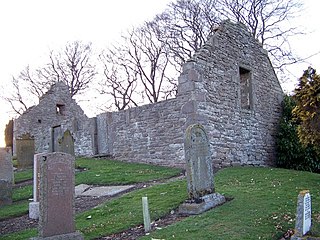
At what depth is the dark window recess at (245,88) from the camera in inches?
564

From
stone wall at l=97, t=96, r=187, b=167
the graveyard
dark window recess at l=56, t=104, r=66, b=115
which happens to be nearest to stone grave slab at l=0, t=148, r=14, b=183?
the graveyard

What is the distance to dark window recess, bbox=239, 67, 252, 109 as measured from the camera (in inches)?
564

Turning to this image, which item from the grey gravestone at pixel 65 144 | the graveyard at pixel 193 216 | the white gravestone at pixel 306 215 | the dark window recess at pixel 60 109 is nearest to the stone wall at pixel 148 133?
the graveyard at pixel 193 216

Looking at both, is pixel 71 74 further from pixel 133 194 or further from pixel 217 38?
pixel 133 194

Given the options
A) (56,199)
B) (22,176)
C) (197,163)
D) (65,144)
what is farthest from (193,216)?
(22,176)

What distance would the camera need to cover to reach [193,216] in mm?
6676

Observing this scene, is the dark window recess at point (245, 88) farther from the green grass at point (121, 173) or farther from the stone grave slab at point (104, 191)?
the stone grave slab at point (104, 191)

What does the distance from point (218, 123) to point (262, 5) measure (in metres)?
14.4

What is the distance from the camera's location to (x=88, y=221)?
7.19 meters

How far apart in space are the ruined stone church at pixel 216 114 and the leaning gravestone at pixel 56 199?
6131 millimetres

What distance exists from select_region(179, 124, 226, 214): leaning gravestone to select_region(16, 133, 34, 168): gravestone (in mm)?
11080

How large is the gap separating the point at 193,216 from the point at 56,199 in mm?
2424

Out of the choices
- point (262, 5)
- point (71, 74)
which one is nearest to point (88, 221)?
point (262, 5)

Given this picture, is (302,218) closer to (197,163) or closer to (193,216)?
(193,216)
